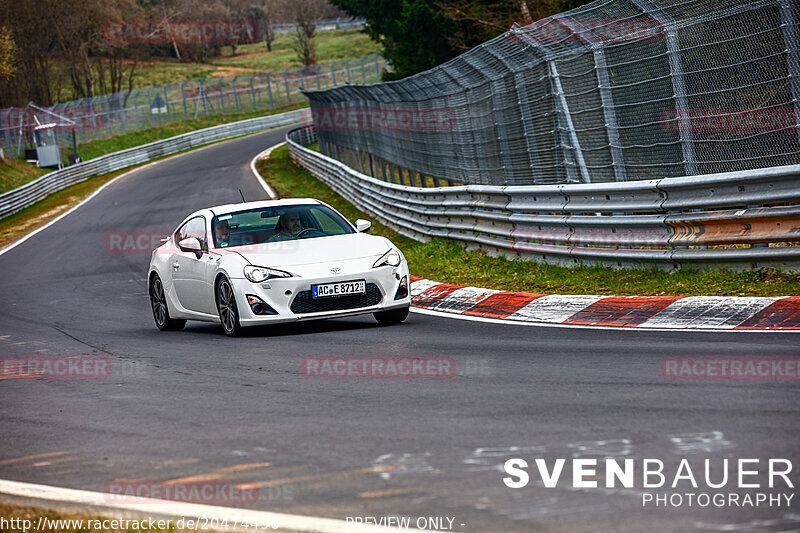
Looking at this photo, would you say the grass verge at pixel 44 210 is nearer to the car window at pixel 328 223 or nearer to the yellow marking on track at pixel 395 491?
the car window at pixel 328 223

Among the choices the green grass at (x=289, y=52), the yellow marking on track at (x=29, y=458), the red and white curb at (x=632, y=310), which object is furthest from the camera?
the green grass at (x=289, y=52)

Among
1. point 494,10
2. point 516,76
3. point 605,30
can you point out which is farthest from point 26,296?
point 494,10

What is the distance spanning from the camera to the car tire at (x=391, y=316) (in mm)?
10805

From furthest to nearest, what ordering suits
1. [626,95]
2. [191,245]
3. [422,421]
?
[626,95]
[191,245]
[422,421]

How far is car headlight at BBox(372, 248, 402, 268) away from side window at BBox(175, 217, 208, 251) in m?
2.02

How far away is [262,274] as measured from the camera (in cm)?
1029

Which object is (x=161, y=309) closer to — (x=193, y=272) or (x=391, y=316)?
(x=193, y=272)

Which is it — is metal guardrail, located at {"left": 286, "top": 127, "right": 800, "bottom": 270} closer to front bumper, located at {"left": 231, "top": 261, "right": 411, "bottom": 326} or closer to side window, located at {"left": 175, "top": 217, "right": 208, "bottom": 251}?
front bumper, located at {"left": 231, "top": 261, "right": 411, "bottom": 326}

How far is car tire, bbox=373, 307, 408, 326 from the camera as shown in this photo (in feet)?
35.4

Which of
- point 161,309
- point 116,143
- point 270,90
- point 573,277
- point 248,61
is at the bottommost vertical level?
point 573,277

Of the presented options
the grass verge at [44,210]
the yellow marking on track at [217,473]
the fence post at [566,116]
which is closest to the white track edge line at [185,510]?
the yellow marking on track at [217,473]

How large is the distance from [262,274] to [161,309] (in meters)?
2.87

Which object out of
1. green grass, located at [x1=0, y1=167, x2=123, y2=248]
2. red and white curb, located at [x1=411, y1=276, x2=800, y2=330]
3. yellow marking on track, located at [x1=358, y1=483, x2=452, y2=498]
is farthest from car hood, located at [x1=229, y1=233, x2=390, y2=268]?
green grass, located at [x1=0, y1=167, x2=123, y2=248]

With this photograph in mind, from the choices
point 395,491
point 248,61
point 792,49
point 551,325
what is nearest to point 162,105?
point 248,61
